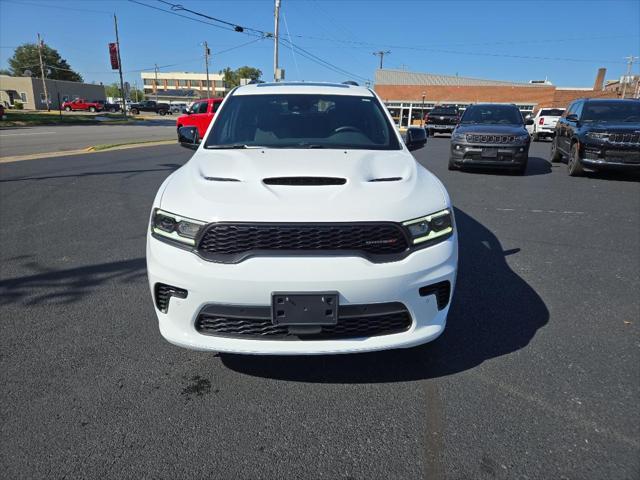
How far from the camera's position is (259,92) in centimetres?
414

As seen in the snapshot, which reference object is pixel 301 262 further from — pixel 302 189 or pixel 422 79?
pixel 422 79

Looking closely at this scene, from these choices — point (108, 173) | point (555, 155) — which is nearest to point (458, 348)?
point (108, 173)

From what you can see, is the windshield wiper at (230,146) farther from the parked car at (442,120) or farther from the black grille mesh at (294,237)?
the parked car at (442,120)

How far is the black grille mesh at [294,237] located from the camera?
224 cm

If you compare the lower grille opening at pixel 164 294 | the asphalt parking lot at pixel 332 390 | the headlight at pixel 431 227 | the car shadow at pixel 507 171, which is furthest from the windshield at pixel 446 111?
the lower grille opening at pixel 164 294

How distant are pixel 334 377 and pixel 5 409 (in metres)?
1.79

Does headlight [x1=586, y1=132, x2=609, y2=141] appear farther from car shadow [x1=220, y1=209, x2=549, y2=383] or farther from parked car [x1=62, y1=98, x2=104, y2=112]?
parked car [x1=62, y1=98, x2=104, y2=112]

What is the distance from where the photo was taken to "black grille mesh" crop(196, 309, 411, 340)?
2.30 meters

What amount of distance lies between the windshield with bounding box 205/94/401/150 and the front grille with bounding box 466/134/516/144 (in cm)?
664

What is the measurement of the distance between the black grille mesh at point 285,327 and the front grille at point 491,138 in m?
8.64

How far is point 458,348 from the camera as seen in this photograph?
9.70 ft

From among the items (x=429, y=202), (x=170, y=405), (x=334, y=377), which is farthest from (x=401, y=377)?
(x=170, y=405)

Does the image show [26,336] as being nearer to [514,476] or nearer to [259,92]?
[259,92]

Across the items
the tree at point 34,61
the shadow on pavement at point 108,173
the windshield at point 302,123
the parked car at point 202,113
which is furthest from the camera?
the tree at point 34,61
